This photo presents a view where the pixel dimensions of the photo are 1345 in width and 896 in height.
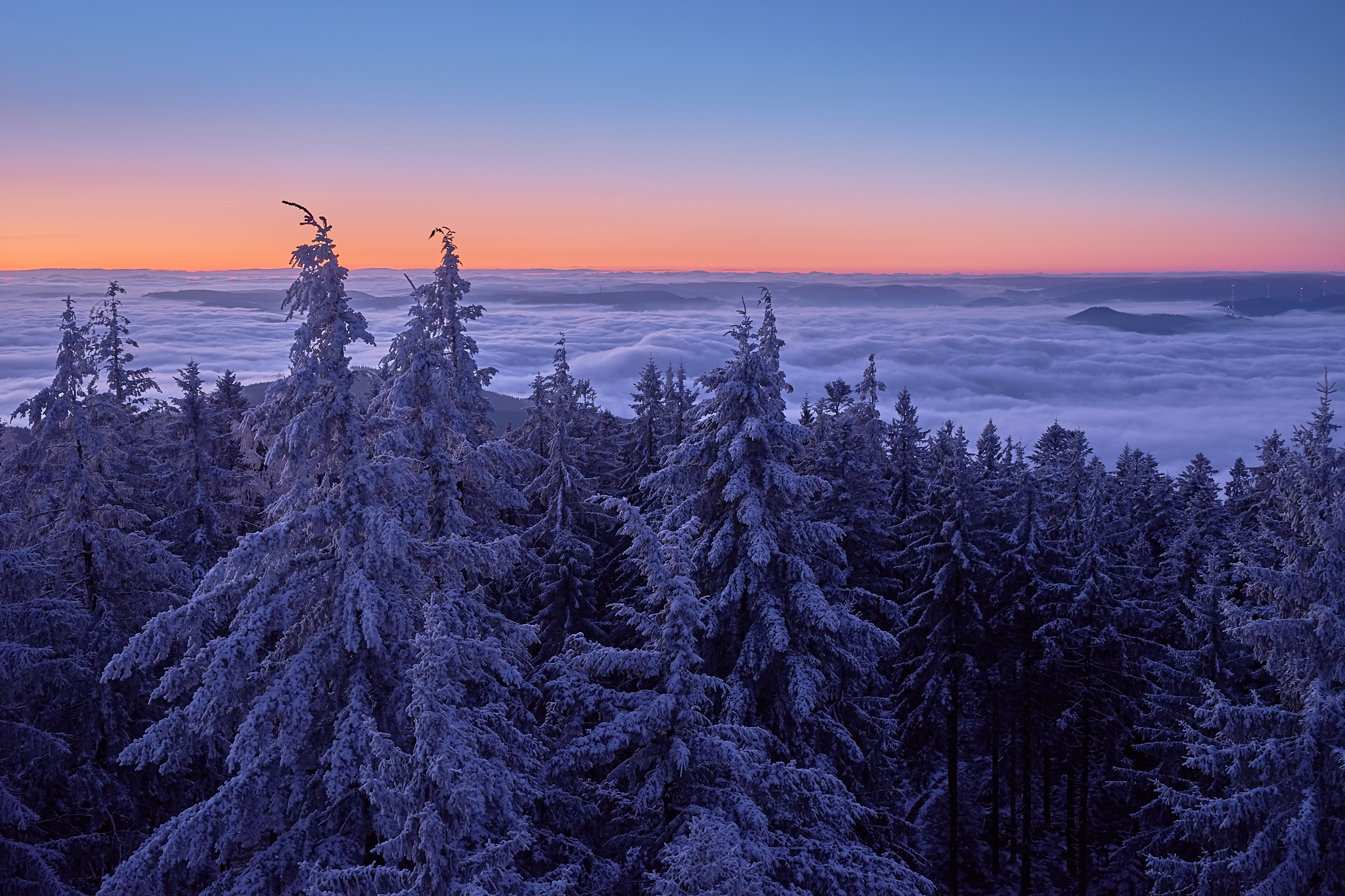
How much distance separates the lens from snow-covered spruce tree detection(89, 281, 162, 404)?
29.9m

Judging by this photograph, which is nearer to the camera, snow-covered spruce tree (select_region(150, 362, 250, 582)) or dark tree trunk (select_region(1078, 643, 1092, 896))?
snow-covered spruce tree (select_region(150, 362, 250, 582))

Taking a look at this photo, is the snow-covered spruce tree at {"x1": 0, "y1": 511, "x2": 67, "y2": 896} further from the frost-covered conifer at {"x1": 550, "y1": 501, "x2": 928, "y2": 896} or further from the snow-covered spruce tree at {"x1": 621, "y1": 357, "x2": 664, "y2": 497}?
the snow-covered spruce tree at {"x1": 621, "y1": 357, "x2": 664, "y2": 497}

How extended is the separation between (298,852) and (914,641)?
2383cm

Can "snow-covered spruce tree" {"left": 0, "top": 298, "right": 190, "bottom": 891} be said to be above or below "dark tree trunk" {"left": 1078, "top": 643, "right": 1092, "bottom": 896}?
above

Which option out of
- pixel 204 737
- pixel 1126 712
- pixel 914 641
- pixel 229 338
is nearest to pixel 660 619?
pixel 204 737

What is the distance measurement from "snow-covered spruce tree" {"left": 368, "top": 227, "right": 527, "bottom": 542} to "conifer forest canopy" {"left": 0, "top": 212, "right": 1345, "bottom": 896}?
100 millimetres

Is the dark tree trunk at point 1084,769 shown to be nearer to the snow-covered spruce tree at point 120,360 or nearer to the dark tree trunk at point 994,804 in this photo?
the dark tree trunk at point 994,804

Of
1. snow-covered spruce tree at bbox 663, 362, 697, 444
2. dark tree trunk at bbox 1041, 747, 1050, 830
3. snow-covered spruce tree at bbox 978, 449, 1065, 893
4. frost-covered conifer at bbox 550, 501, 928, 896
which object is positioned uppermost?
snow-covered spruce tree at bbox 663, 362, 697, 444

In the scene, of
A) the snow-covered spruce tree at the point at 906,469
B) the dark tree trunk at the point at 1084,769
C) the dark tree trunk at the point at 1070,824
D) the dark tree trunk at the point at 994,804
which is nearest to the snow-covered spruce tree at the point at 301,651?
the dark tree trunk at the point at 1084,769

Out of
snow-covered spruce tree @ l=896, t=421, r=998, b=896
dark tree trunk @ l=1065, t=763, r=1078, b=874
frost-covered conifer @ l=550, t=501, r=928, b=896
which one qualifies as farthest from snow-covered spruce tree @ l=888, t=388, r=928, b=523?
frost-covered conifer @ l=550, t=501, r=928, b=896

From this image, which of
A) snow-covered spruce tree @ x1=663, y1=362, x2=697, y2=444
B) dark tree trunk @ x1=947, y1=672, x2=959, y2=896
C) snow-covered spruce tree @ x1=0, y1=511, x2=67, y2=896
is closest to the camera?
snow-covered spruce tree @ x1=0, y1=511, x2=67, y2=896

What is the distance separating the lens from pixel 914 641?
28.9m

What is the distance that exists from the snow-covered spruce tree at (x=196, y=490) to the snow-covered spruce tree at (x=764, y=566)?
14.9 m

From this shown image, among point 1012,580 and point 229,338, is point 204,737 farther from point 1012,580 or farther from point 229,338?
point 229,338
